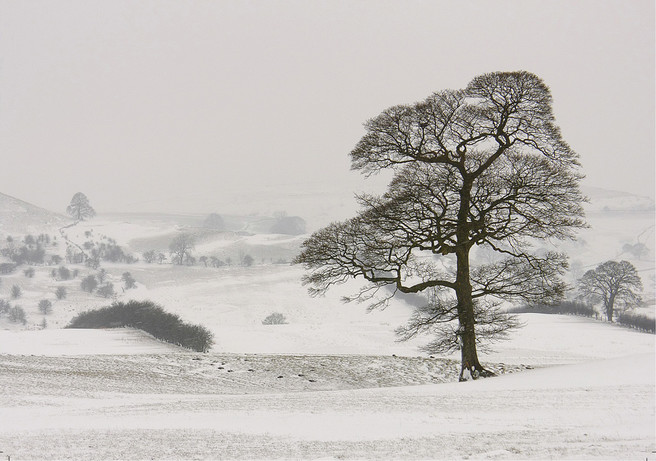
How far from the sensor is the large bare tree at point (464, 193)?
19.0 m

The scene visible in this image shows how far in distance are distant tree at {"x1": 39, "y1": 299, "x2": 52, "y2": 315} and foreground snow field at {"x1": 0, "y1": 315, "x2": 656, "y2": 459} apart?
3990 inches

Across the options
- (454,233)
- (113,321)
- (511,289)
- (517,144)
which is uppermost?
(517,144)

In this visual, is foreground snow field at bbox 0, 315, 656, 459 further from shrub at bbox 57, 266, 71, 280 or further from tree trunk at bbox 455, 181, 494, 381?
shrub at bbox 57, 266, 71, 280

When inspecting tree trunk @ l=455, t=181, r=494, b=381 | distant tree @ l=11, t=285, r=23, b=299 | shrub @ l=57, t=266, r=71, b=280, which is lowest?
distant tree @ l=11, t=285, r=23, b=299

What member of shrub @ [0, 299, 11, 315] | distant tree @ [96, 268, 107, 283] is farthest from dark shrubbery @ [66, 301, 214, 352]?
distant tree @ [96, 268, 107, 283]

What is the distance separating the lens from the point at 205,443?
918cm

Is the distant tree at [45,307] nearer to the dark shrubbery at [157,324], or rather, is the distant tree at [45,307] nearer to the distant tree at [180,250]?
the distant tree at [180,250]

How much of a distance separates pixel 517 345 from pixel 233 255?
155m

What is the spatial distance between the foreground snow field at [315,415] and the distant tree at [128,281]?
120 meters

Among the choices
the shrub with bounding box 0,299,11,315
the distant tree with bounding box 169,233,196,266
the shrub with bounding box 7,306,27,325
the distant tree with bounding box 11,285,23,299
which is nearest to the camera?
the shrub with bounding box 7,306,27,325

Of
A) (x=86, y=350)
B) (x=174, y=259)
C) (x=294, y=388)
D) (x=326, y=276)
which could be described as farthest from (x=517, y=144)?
(x=174, y=259)

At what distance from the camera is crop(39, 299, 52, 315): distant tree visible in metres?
113

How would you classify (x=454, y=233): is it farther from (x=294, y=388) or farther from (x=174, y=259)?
(x=174, y=259)

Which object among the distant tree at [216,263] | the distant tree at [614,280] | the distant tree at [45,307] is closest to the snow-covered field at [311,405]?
the distant tree at [614,280]
